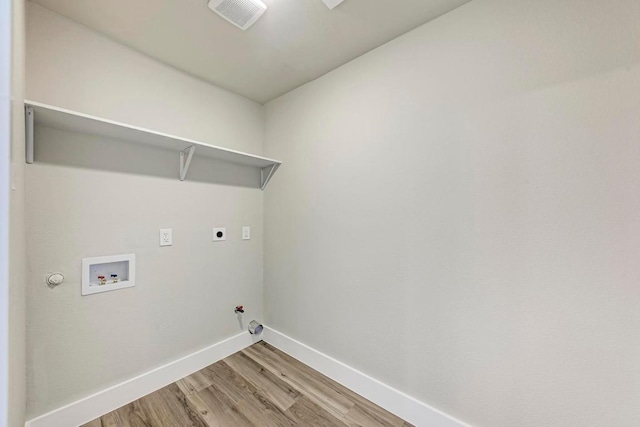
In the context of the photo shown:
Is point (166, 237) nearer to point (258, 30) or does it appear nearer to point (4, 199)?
point (4, 199)

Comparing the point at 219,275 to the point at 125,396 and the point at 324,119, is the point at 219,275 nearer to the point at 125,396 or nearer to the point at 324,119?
the point at 125,396

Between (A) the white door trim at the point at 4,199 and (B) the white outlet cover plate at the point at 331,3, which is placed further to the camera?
(B) the white outlet cover plate at the point at 331,3

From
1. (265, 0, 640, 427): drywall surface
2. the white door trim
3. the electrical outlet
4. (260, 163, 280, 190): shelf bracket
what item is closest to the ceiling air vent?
(265, 0, 640, 427): drywall surface

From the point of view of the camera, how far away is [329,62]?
1837mm

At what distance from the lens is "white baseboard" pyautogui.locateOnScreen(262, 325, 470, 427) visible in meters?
1.41

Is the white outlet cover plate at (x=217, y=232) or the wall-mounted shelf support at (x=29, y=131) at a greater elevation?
the wall-mounted shelf support at (x=29, y=131)

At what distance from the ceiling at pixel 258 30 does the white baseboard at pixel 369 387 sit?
2.29 metres

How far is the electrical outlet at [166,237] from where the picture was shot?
5.85 ft

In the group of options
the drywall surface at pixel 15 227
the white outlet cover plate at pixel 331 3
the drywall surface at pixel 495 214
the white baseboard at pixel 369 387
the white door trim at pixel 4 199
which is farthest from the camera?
the white baseboard at pixel 369 387

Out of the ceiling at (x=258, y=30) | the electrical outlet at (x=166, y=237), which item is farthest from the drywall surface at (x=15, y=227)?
the electrical outlet at (x=166, y=237)

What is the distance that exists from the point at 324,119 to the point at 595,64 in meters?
1.49

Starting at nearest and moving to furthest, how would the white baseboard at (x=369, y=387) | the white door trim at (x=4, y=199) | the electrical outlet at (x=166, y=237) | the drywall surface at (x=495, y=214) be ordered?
1. the white door trim at (x=4, y=199)
2. the drywall surface at (x=495, y=214)
3. the white baseboard at (x=369, y=387)
4. the electrical outlet at (x=166, y=237)

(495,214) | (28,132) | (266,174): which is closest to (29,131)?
(28,132)

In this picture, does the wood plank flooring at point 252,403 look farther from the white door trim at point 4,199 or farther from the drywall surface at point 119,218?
the white door trim at point 4,199
